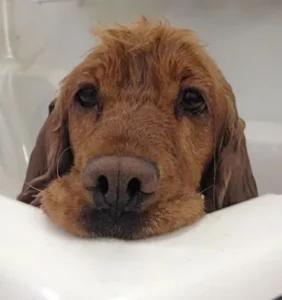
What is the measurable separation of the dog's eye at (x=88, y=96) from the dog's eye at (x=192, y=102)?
0.15m

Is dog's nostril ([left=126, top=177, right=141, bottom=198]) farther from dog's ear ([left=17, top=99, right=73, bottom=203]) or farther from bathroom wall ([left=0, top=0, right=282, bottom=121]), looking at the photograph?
bathroom wall ([left=0, top=0, right=282, bottom=121])

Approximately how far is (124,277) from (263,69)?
1.19 metres

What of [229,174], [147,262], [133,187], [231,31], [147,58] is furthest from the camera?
[231,31]

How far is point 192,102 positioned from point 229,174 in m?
0.18

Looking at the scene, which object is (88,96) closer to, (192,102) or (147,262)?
(192,102)

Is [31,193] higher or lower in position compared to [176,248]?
lower

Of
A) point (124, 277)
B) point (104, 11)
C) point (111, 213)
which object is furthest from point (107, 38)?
point (104, 11)

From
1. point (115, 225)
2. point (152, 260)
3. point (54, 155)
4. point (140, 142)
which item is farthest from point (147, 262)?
point (54, 155)

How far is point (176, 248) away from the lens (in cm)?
80

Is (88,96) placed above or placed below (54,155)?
above

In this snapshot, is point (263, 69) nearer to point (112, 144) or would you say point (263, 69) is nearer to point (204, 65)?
point (204, 65)

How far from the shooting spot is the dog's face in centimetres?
88

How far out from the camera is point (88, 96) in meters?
1.19

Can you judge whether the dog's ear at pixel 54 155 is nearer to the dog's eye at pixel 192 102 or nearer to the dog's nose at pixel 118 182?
the dog's eye at pixel 192 102
